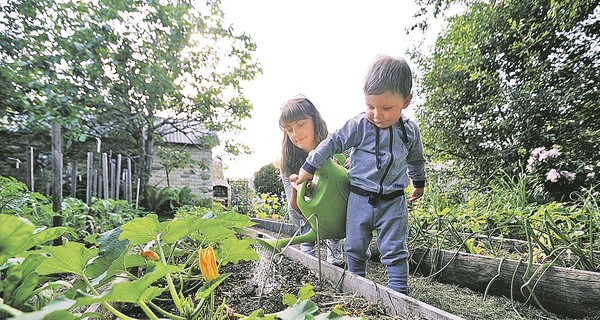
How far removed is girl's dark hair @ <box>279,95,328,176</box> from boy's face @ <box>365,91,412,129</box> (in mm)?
540

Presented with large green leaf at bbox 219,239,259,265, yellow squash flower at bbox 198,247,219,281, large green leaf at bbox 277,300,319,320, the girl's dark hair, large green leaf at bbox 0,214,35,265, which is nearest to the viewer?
large green leaf at bbox 0,214,35,265

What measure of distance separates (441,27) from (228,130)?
180 inches

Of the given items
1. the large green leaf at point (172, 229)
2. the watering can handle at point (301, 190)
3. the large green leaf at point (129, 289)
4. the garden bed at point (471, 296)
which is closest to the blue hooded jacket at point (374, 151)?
the watering can handle at point (301, 190)

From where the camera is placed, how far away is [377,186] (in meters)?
1.45

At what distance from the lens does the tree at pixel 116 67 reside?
320cm

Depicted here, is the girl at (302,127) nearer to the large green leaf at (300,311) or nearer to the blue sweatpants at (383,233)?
the blue sweatpants at (383,233)

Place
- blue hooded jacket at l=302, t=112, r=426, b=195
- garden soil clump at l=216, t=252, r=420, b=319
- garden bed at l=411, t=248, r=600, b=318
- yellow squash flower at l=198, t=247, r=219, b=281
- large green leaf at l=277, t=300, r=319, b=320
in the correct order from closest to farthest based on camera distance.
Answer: large green leaf at l=277, t=300, r=319, b=320
yellow squash flower at l=198, t=247, r=219, b=281
garden soil clump at l=216, t=252, r=420, b=319
garden bed at l=411, t=248, r=600, b=318
blue hooded jacket at l=302, t=112, r=426, b=195

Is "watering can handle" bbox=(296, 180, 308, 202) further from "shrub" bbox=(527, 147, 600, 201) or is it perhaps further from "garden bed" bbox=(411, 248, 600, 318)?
"shrub" bbox=(527, 147, 600, 201)

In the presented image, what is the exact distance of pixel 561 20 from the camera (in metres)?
3.62

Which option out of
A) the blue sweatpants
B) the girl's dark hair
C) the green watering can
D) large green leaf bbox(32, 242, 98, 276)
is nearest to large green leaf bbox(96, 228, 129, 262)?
large green leaf bbox(32, 242, 98, 276)

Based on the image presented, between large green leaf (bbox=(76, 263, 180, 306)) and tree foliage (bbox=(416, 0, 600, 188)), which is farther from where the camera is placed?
tree foliage (bbox=(416, 0, 600, 188))

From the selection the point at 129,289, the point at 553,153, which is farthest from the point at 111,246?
the point at 553,153

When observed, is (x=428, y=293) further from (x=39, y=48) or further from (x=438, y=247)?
(x=39, y=48)

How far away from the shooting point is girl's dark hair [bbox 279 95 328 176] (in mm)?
1882
